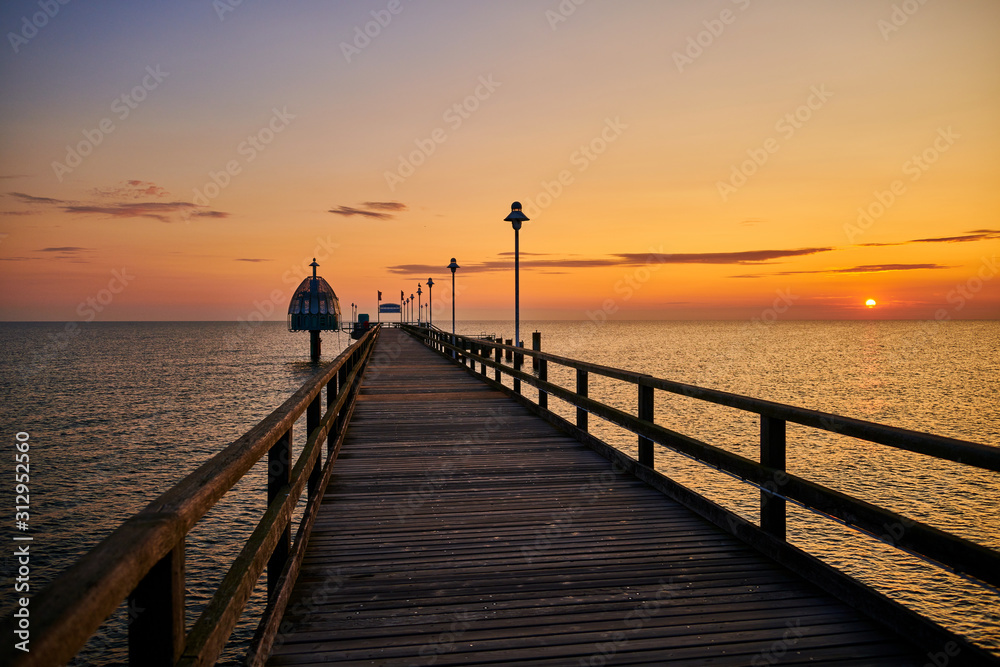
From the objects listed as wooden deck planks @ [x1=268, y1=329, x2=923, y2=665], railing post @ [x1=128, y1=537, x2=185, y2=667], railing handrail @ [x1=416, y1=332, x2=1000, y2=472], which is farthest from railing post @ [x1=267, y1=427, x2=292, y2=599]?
railing handrail @ [x1=416, y1=332, x2=1000, y2=472]

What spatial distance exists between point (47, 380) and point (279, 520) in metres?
56.4

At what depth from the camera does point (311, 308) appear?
67.5 m

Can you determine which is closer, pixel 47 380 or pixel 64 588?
pixel 64 588

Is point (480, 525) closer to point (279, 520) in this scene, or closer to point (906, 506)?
point (279, 520)

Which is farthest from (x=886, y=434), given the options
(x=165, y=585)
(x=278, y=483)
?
(x=278, y=483)

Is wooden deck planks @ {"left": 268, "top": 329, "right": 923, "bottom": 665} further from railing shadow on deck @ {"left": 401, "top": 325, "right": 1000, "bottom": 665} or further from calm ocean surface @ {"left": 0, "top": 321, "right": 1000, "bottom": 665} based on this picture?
calm ocean surface @ {"left": 0, "top": 321, "right": 1000, "bottom": 665}

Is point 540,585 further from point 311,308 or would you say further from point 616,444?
point 311,308

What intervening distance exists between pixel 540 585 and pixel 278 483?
5.69 ft

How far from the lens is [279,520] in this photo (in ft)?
11.1

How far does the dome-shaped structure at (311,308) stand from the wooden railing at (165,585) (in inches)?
2616

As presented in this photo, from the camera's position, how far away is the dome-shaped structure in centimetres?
6744

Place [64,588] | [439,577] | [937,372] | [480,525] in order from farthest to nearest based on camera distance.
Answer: [937,372] → [480,525] → [439,577] → [64,588]

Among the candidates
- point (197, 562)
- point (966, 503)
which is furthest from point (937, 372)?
point (197, 562)

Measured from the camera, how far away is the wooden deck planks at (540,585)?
3.01m
